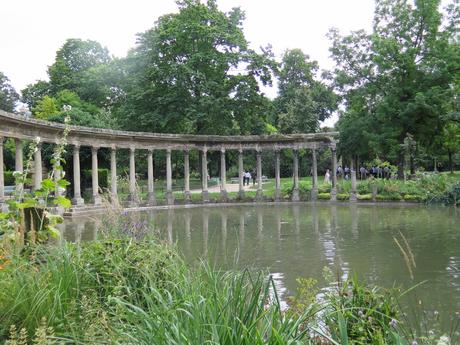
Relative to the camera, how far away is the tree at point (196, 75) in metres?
40.5

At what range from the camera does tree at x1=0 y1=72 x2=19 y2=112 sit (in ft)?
229

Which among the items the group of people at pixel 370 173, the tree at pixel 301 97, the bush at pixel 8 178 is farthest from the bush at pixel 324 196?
the bush at pixel 8 178

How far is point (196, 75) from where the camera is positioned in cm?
3953

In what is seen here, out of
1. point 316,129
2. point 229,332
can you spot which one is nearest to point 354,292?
point 229,332

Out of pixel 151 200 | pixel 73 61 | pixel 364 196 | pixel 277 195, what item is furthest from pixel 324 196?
pixel 73 61

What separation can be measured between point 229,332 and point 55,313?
2.18 meters

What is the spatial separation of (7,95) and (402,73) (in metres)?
60.4

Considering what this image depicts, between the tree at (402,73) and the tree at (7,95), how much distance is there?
51.4 metres

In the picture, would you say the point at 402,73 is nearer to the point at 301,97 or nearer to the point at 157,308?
the point at 301,97

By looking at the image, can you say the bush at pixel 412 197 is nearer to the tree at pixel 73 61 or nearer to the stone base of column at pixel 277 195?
the stone base of column at pixel 277 195

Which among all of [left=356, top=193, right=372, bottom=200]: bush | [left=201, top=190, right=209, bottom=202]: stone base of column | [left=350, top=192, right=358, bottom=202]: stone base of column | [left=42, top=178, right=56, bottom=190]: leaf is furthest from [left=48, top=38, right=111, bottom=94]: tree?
[left=42, top=178, right=56, bottom=190]: leaf

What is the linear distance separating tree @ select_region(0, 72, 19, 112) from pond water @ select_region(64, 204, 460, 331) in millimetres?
53155

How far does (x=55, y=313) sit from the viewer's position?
448cm

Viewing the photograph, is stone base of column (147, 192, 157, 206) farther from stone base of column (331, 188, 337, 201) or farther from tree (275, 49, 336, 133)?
tree (275, 49, 336, 133)
